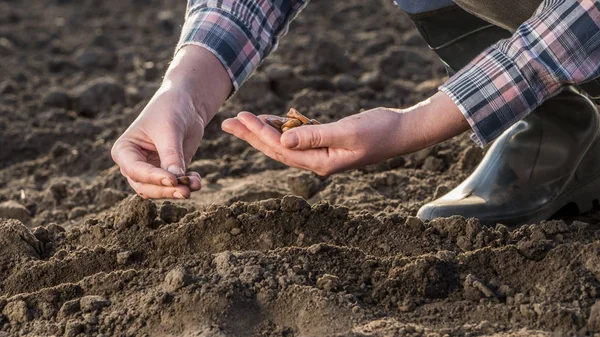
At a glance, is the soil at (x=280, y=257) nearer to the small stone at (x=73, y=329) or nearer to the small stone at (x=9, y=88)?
the small stone at (x=73, y=329)

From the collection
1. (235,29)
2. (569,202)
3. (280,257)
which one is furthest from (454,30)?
(280,257)

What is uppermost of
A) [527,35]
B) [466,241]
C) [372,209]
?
[527,35]

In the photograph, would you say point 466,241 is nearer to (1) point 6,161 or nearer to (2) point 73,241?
(2) point 73,241

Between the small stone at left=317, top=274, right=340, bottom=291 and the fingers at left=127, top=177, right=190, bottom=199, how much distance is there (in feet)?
1.23

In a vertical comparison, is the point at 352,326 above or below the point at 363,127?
below

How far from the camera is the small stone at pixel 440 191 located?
3.22 metres

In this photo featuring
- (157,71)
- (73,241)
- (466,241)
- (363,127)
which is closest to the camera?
(363,127)

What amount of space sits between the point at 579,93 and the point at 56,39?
405cm

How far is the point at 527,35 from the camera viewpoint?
7.65ft

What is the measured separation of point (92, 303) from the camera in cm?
225

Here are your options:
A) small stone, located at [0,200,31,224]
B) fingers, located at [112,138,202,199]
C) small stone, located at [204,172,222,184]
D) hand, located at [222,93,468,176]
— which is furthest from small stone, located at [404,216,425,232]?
small stone, located at [0,200,31,224]

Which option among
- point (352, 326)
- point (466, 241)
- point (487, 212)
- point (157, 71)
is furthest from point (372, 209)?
point (157, 71)

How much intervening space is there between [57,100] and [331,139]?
3.00m

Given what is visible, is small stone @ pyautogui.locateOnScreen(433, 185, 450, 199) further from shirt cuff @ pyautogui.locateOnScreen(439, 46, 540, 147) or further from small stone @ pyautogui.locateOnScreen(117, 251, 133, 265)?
small stone @ pyautogui.locateOnScreen(117, 251, 133, 265)
